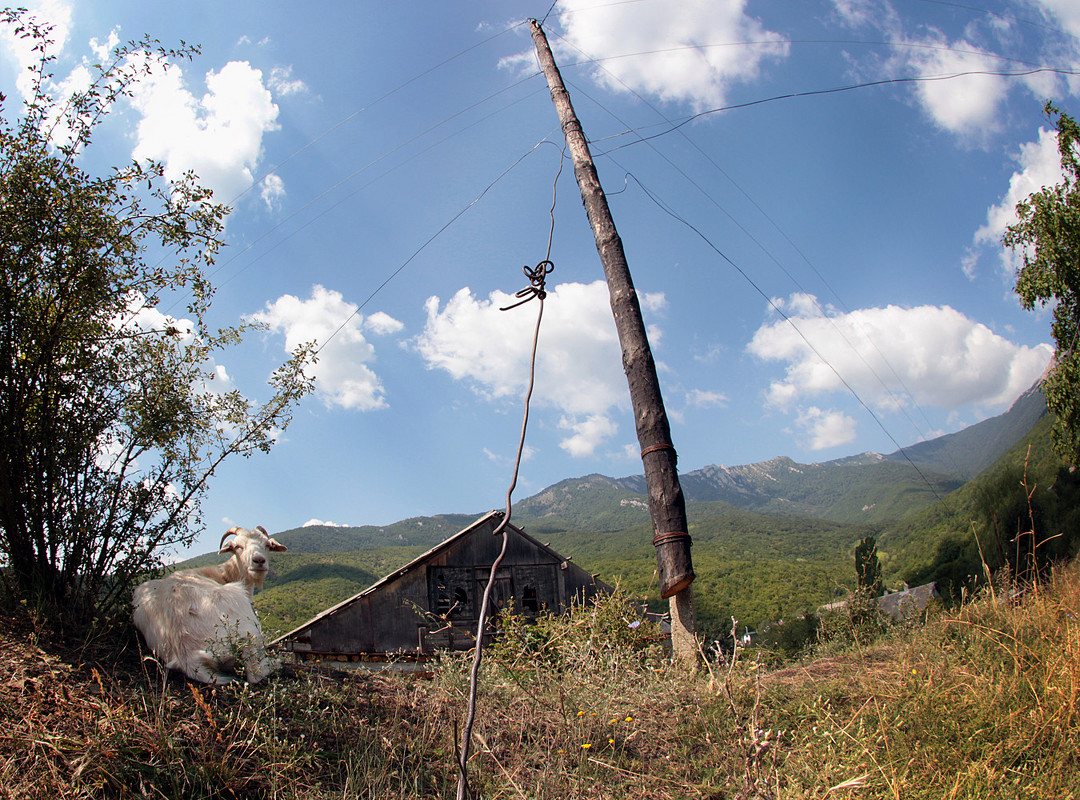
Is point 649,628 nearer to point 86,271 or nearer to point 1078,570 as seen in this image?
point 1078,570

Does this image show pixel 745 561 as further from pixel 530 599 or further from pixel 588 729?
pixel 588 729

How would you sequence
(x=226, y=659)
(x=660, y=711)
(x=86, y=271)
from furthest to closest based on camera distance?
(x=86, y=271)
(x=226, y=659)
(x=660, y=711)

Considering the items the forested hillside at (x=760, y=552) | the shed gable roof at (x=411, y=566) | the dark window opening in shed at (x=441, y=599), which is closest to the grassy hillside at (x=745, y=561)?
the forested hillside at (x=760, y=552)

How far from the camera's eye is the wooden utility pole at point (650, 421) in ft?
17.5

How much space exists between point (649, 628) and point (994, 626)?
2.79 m

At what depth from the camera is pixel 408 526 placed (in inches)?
5935

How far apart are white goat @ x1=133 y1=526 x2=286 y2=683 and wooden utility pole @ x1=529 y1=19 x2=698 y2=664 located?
335 cm

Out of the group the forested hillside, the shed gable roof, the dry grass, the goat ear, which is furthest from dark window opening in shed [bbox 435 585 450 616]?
the dry grass

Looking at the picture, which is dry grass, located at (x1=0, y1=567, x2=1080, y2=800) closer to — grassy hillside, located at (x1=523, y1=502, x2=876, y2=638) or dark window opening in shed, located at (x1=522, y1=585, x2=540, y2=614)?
grassy hillside, located at (x1=523, y1=502, x2=876, y2=638)

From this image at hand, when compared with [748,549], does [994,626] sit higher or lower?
higher

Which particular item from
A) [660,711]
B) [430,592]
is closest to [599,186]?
Result: [660,711]

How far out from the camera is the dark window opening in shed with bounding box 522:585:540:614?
19.2m

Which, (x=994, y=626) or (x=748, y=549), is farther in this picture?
(x=748, y=549)

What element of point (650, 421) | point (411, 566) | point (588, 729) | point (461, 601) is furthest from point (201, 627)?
point (411, 566)
